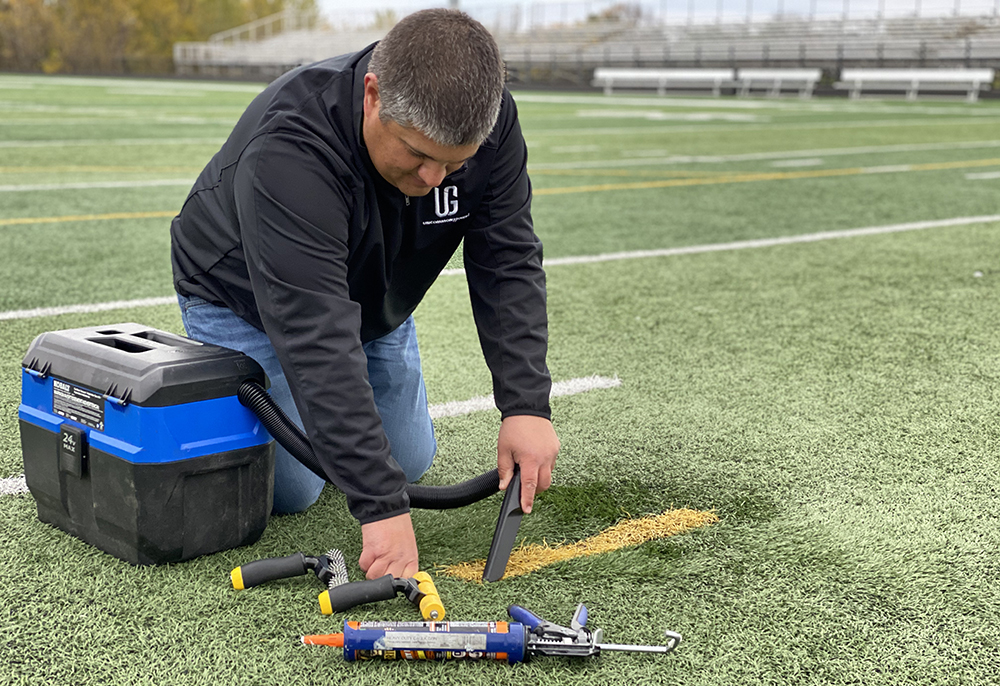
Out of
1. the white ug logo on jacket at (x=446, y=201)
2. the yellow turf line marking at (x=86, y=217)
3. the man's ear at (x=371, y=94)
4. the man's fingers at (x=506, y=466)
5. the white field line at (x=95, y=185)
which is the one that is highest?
the man's ear at (x=371, y=94)

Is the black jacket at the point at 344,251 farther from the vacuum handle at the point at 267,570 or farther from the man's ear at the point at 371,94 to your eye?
the vacuum handle at the point at 267,570

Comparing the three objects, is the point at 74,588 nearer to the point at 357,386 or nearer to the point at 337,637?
the point at 337,637

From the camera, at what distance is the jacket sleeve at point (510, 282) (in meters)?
2.46

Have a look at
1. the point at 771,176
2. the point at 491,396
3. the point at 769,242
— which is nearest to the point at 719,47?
the point at 771,176

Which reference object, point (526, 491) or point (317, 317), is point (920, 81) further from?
point (317, 317)

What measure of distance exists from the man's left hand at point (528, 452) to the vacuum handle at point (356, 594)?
409 millimetres

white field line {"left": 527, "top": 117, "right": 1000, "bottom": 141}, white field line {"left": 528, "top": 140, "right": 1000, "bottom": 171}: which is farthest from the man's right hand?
white field line {"left": 527, "top": 117, "right": 1000, "bottom": 141}

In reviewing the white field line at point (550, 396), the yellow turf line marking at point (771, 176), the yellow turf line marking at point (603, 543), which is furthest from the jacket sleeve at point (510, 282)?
the yellow turf line marking at point (771, 176)

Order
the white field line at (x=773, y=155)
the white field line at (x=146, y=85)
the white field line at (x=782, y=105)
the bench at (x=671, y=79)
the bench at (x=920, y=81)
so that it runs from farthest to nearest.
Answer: the bench at (x=671, y=79) < the white field line at (x=146, y=85) < the bench at (x=920, y=81) < the white field line at (x=782, y=105) < the white field line at (x=773, y=155)

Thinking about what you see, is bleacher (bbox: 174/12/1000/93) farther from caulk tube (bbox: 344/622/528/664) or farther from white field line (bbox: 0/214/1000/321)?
caulk tube (bbox: 344/622/528/664)

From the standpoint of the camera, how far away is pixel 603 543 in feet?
8.55

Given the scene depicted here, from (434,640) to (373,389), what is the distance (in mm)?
1150

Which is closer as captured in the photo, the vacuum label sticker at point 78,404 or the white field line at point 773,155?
the vacuum label sticker at point 78,404

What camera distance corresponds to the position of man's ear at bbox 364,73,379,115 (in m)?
1.98
